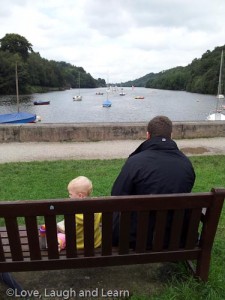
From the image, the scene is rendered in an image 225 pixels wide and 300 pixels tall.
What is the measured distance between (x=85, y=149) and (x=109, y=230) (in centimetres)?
606

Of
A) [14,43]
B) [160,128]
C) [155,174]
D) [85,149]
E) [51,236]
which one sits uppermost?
[14,43]

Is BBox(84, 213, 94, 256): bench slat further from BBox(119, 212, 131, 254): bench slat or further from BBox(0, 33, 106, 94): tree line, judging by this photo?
BBox(0, 33, 106, 94): tree line

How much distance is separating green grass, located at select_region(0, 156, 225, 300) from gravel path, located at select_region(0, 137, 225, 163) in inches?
24.4

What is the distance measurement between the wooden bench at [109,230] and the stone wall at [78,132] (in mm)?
6450

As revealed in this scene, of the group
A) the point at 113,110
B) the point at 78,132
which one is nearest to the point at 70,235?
the point at 78,132

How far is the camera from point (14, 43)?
110875 millimetres

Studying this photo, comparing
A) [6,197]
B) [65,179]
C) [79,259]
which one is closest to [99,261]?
[79,259]

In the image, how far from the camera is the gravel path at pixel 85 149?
312 inches

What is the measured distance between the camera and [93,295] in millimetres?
2791

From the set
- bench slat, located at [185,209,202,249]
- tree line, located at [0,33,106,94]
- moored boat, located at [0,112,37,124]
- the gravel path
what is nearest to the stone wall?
the gravel path

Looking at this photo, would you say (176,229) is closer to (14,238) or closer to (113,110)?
(14,238)

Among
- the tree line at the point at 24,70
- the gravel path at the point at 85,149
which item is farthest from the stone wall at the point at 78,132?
the tree line at the point at 24,70

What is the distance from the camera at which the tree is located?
359ft

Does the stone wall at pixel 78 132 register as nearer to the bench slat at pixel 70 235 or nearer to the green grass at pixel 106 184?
the green grass at pixel 106 184
